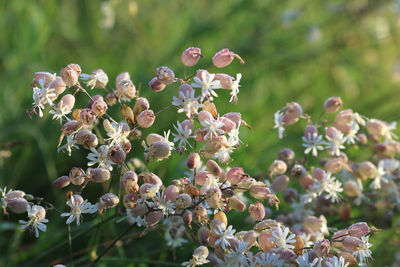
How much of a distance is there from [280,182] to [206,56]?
0.56 metres

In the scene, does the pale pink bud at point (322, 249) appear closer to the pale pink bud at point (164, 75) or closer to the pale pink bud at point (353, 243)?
the pale pink bud at point (353, 243)

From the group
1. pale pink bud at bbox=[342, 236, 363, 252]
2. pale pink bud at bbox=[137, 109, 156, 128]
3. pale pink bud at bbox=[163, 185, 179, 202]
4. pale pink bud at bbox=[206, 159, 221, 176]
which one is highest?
pale pink bud at bbox=[137, 109, 156, 128]

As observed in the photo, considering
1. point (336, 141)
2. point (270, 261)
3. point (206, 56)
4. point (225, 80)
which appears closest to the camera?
point (270, 261)

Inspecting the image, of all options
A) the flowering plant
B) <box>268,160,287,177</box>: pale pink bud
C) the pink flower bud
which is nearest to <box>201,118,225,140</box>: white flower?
the flowering plant

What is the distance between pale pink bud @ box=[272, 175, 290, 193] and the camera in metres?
0.86

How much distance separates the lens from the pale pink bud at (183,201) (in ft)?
2.18

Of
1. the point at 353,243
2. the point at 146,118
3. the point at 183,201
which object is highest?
the point at 146,118

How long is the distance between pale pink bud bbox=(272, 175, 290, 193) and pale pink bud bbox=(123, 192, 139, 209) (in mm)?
301

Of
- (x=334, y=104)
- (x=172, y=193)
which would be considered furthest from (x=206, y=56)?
(x=172, y=193)

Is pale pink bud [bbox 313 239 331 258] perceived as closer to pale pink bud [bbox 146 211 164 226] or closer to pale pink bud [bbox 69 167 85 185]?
pale pink bud [bbox 146 211 164 226]

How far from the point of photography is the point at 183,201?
0.66 meters

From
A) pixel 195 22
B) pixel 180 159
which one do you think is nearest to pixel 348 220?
pixel 180 159

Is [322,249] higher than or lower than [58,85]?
lower

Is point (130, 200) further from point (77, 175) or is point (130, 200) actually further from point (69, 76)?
point (69, 76)
